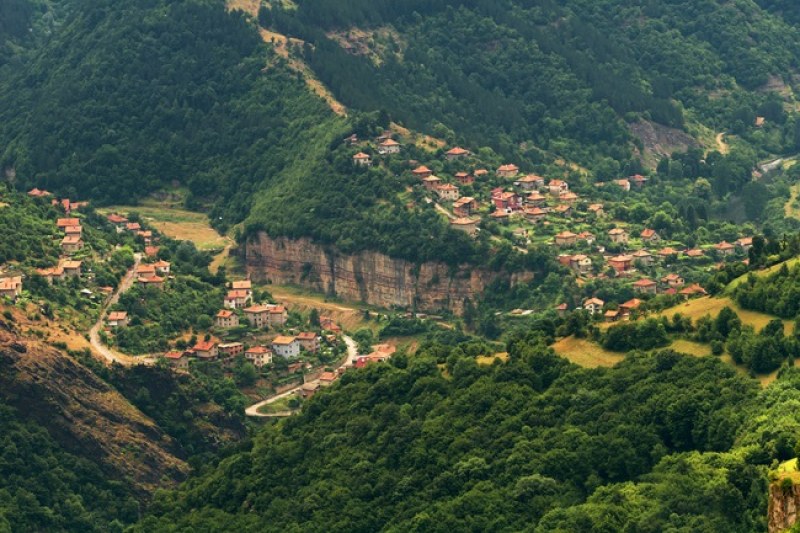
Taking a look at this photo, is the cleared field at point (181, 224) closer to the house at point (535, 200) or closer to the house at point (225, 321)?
the house at point (535, 200)

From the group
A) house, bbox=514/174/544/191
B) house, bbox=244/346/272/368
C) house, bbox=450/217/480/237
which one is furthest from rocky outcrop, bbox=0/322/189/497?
house, bbox=514/174/544/191

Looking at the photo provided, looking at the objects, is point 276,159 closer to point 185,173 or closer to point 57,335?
point 185,173

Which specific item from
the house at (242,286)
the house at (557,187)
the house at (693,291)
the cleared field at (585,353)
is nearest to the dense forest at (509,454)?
the cleared field at (585,353)

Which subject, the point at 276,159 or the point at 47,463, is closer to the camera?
the point at 47,463

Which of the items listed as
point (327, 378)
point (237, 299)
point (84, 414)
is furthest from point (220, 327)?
point (84, 414)

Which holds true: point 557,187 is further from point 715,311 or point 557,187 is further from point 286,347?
point 715,311

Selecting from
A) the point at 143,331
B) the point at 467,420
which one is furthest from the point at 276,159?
the point at 467,420
